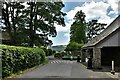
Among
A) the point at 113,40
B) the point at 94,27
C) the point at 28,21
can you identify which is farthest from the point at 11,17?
the point at 94,27

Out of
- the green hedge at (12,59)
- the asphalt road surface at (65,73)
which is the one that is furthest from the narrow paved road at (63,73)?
the green hedge at (12,59)

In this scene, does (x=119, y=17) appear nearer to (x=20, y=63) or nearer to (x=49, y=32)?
(x=20, y=63)

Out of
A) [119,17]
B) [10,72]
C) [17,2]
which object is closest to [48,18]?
[17,2]

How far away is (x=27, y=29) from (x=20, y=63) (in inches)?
860

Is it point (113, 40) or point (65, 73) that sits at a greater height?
point (113, 40)

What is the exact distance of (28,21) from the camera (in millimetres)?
41344

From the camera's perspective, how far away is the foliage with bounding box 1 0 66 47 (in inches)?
1558

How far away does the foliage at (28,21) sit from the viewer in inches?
1558

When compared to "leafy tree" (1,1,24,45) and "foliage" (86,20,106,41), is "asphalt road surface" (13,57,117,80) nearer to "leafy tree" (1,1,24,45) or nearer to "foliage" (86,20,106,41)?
"leafy tree" (1,1,24,45)

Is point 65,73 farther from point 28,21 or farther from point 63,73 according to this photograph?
point 28,21

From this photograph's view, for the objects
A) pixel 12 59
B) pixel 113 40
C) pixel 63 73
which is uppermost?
pixel 113 40

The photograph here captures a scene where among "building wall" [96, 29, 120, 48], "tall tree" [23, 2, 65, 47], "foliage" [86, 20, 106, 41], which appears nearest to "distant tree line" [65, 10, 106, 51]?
"foliage" [86, 20, 106, 41]

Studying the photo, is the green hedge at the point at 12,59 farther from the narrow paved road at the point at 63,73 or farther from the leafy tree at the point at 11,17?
the leafy tree at the point at 11,17

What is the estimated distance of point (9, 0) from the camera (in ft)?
131
